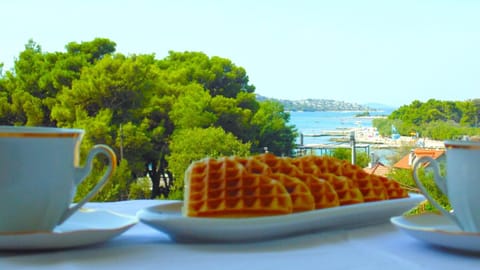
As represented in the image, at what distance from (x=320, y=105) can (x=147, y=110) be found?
59.7 inches

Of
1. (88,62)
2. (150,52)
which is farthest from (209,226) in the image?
(150,52)

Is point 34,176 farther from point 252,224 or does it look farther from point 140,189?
point 140,189

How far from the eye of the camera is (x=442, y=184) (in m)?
0.49

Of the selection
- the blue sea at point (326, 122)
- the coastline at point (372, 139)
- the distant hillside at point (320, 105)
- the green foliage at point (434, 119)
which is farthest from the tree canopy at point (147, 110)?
the green foliage at point (434, 119)

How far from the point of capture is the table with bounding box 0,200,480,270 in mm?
402

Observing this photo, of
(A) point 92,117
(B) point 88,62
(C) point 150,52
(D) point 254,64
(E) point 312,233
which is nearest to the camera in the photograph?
(E) point 312,233

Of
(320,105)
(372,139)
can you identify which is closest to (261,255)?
(320,105)

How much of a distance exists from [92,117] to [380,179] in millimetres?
4818

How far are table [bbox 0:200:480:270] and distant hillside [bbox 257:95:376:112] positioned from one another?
4.12 metres

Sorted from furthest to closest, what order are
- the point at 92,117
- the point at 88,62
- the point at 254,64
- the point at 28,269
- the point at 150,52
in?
the point at 254,64 → the point at 150,52 → the point at 88,62 → the point at 92,117 → the point at 28,269

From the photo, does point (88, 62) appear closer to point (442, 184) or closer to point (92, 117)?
point (92, 117)

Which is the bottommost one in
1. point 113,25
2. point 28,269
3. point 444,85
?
point 28,269

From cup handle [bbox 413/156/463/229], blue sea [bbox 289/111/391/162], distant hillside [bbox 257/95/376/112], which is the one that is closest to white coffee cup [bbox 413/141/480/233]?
cup handle [bbox 413/156/463/229]

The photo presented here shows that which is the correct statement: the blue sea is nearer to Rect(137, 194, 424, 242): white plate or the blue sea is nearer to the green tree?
the green tree
